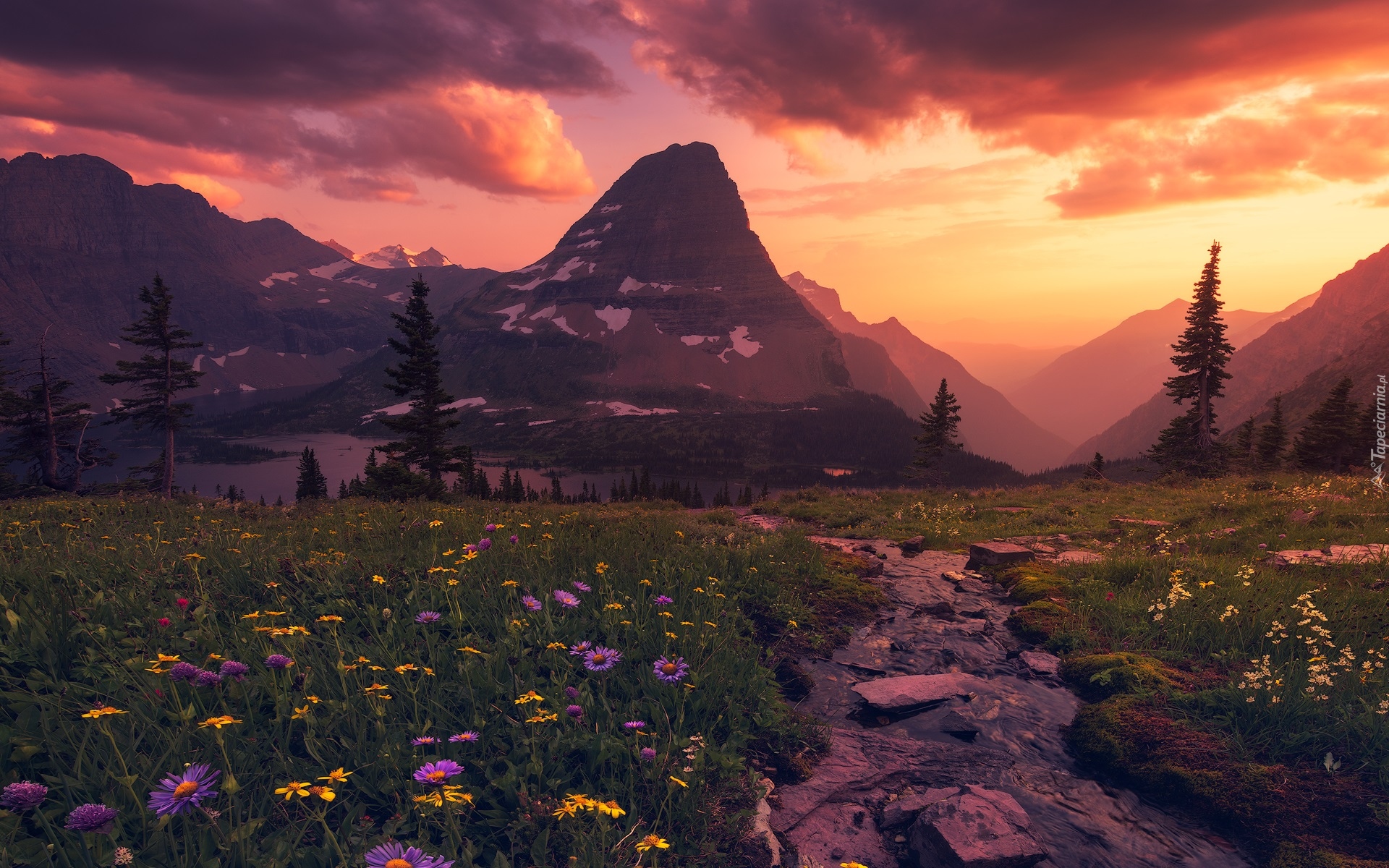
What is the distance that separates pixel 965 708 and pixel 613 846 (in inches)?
168

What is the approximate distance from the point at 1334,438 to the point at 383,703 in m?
72.4

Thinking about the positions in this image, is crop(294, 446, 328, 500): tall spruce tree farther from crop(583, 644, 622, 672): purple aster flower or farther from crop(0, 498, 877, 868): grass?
crop(583, 644, 622, 672): purple aster flower

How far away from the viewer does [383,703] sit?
3.71 meters

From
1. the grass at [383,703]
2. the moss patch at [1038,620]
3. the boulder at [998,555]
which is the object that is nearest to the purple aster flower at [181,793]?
the grass at [383,703]

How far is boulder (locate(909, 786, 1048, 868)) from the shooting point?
3.70 meters

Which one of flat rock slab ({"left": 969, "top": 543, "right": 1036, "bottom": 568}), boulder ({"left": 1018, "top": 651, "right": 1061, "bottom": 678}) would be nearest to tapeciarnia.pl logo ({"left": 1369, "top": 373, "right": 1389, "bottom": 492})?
flat rock slab ({"left": 969, "top": 543, "right": 1036, "bottom": 568})

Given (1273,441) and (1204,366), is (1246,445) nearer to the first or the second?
(1273,441)

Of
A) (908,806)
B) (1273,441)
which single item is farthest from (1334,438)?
(908,806)

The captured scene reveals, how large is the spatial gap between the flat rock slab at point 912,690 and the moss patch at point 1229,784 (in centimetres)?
109

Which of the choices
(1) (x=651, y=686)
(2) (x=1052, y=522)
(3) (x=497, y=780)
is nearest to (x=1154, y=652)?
(1) (x=651, y=686)

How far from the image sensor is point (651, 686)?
4559 mm

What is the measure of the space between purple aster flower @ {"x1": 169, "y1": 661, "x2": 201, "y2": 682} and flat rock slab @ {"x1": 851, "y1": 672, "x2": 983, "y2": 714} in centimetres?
543

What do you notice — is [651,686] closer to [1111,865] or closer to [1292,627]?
[1111,865]

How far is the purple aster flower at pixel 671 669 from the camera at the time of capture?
440 centimetres
